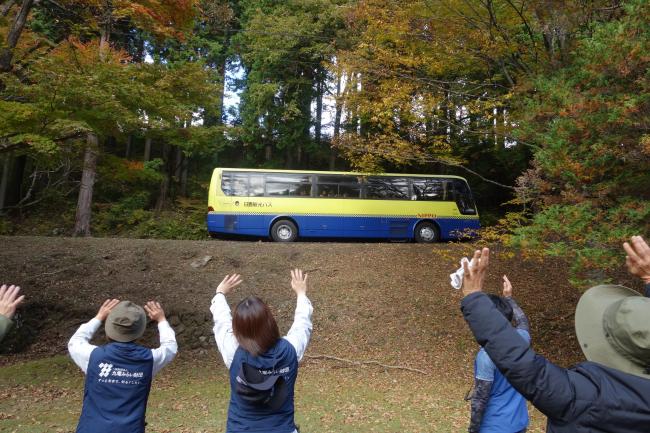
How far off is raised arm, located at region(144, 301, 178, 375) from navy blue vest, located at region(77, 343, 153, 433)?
0.13m

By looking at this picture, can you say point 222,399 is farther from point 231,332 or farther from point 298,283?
point 231,332

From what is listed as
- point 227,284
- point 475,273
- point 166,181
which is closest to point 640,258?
point 475,273

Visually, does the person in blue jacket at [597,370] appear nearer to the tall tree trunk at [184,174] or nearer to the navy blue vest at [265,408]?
the navy blue vest at [265,408]

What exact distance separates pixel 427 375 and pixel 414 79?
646 cm

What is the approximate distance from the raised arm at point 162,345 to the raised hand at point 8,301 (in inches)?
28.8

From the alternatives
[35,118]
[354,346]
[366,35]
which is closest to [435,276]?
[354,346]

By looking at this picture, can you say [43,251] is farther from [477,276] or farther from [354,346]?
[477,276]

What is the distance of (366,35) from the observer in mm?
11664

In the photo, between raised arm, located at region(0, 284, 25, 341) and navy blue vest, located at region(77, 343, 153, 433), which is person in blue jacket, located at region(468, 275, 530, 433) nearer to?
navy blue vest, located at region(77, 343, 153, 433)

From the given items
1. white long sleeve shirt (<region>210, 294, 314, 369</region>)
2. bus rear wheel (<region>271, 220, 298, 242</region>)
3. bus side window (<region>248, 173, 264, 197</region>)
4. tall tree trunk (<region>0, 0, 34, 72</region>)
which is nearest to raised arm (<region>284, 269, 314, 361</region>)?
white long sleeve shirt (<region>210, 294, 314, 369</region>)

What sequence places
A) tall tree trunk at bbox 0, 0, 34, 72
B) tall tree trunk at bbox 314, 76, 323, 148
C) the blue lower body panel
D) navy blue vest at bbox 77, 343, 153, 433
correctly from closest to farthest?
navy blue vest at bbox 77, 343, 153, 433 → tall tree trunk at bbox 0, 0, 34, 72 → the blue lower body panel → tall tree trunk at bbox 314, 76, 323, 148

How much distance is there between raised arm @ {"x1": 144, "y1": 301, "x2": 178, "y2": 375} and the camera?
9.71 feet

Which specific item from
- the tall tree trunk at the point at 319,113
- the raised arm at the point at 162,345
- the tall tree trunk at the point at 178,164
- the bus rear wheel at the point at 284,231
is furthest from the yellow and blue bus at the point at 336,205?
the raised arm at the point at 162,345

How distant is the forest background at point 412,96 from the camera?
224 inches
